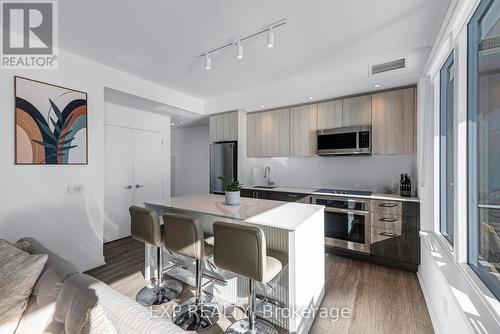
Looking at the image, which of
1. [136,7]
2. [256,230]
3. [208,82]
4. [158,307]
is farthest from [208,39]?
[158,307]

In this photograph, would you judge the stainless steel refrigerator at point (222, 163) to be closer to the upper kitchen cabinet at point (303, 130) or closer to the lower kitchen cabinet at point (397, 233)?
the upper kitchen cabinet at point (303, 130)

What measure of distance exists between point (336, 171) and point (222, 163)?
7.02 ft

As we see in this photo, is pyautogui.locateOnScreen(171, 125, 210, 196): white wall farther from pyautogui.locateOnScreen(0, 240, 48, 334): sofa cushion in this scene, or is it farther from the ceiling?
pyautogui.locateOnScreen(0, 240, 48, 334): sofa cushion

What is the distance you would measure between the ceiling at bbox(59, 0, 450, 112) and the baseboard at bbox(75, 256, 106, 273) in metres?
2.61

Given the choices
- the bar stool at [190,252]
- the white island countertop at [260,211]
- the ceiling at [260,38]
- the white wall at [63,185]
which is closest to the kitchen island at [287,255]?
the white island countertop at [260,211]

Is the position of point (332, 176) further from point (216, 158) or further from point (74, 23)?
point (74, 23)

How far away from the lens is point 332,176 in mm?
3719

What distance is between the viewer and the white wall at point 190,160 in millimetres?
5660

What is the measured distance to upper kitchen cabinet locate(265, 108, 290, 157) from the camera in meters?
3.88

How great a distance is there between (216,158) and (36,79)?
2764mm

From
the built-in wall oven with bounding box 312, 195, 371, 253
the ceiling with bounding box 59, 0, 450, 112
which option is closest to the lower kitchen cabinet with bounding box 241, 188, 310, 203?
the built-in wall oven with bounding box 312, 195, 371, 253

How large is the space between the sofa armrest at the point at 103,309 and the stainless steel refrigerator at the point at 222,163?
3121mm

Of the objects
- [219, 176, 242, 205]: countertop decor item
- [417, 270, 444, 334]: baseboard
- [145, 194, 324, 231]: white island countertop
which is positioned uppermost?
[219, 176, 242, 205]: countertop decor item

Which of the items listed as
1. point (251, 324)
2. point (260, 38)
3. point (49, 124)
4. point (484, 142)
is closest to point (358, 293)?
point (251, 324)
